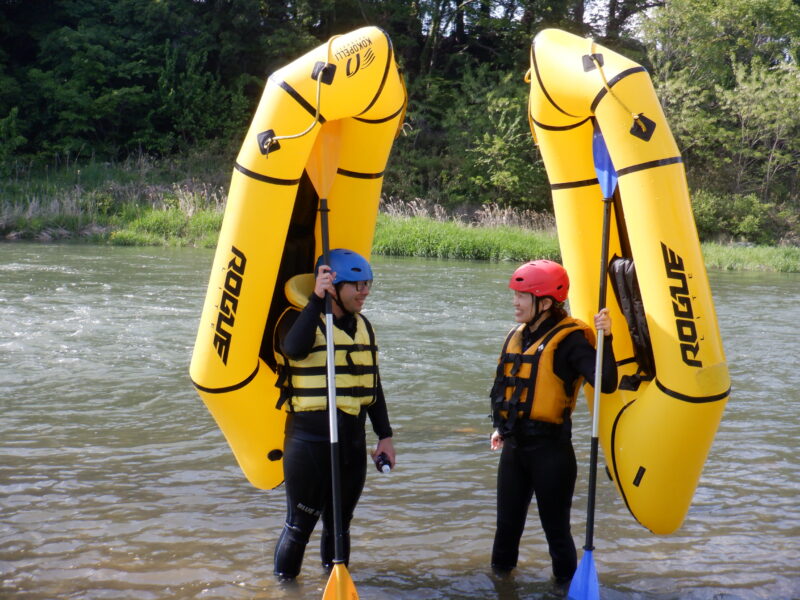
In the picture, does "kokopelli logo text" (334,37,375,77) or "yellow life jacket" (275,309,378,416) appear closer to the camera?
"yellow life jacket" (275,309,378,416)

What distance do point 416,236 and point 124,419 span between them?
13573mm

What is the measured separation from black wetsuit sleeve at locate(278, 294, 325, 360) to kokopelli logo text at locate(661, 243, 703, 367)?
1253mm

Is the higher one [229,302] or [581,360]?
[229,302]

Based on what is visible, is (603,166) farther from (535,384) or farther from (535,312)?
(535,384)

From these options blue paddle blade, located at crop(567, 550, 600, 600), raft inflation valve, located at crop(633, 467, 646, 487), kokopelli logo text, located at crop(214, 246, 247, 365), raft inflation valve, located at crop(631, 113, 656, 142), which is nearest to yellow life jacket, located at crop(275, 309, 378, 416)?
kokopelli logo text, located at crop(214, 246, 247, 365)

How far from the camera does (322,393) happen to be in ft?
10.7

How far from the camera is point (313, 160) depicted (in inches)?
147

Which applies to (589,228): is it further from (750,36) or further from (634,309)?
(750,36)

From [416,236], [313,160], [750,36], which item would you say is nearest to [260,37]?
[416,236]

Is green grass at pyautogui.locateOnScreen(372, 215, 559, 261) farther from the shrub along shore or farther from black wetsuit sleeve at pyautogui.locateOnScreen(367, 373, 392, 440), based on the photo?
black wetsuit sleeve at pyautogui.locateOnScreen(367, 373, 392, 440)

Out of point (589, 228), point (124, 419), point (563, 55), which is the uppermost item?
point (563, 55)

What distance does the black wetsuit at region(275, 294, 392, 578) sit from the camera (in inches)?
127

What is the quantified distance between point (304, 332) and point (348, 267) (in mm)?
295

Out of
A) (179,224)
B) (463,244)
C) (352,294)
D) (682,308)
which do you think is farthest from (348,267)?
(179,224)
